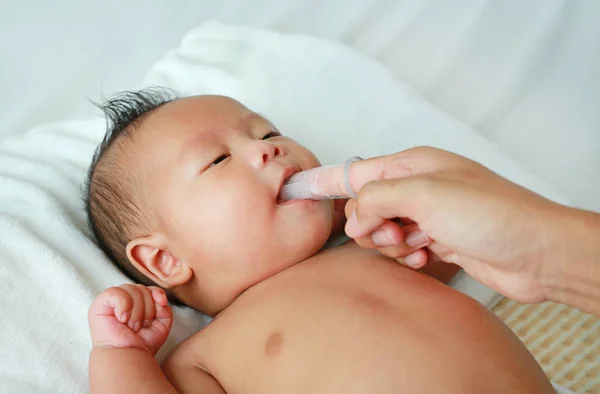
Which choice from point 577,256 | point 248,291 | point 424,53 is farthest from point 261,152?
point 424,53

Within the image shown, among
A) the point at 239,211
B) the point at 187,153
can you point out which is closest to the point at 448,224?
the point at 239,211

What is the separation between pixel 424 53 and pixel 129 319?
113 centimetres

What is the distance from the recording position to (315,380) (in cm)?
99

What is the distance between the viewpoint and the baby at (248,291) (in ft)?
3.23

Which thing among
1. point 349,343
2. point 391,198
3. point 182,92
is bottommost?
point 349,343

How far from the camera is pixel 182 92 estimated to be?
1757 millimetres

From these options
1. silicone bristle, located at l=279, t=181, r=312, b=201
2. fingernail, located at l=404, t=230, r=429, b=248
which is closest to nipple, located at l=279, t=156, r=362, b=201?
silicone bristle, located at l=279, t=181, r=312, b=201

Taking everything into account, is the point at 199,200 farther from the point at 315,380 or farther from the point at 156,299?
the point at 315,380

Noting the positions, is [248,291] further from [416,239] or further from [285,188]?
[416,239]

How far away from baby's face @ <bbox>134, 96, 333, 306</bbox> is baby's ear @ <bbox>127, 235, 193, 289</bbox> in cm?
2

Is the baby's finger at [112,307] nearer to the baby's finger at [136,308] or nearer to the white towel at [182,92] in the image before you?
the baby's finger at [136,308]

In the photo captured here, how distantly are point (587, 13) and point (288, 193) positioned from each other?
3.24 feet

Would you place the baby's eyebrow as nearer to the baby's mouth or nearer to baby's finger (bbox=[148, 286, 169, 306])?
the baby's mouth

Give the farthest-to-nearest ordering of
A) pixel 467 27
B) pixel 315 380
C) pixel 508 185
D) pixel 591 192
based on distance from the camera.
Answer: pixel 467 27
pixel 591 192
pixel 315 380
pixel 508 185
